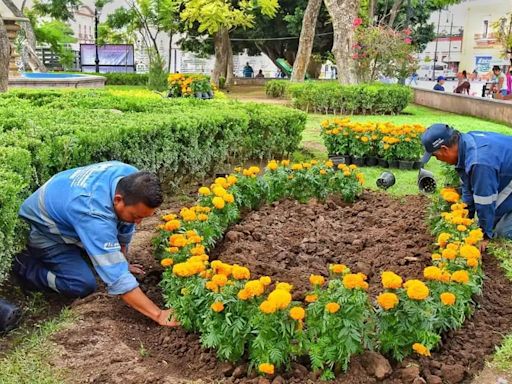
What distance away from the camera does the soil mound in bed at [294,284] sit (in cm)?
308

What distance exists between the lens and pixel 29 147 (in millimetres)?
4438

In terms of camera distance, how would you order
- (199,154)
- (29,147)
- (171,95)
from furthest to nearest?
(171,95) < (199,154) < (29,147)

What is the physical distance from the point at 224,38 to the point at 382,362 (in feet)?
88.3

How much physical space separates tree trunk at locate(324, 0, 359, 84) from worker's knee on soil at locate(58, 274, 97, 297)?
15614 millimetres

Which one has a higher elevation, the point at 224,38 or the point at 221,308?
the point at 224,38

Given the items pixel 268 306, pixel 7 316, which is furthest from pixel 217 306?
pixel 7 316

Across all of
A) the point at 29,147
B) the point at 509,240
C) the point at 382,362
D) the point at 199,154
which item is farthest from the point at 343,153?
the point at 382,362

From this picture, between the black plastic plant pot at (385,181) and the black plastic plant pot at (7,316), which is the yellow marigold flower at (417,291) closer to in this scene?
the black plastic plant pot at (7,316)

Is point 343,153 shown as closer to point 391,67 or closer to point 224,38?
point 391,67

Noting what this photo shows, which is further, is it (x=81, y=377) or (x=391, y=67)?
(x=391, y=67)

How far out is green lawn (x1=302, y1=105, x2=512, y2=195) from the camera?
7758 millimetres

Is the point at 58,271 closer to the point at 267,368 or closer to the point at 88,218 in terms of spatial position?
the point at 88,218

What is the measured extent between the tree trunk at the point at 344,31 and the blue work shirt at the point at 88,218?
1544 cm

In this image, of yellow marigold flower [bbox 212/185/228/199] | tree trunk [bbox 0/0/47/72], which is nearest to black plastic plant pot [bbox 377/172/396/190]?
yellow marigold flower [bbox 212/185/228/199]
